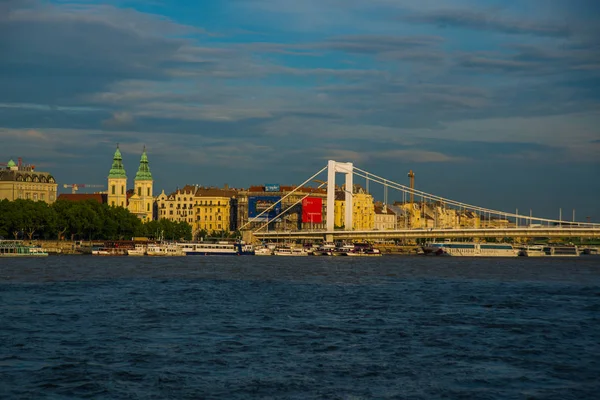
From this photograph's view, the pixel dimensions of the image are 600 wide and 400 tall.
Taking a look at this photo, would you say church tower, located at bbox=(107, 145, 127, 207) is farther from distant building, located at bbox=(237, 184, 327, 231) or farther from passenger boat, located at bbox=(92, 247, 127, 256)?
passenger boat, located at bbox=(92, 247, 127, 256)

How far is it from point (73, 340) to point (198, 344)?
137 inches

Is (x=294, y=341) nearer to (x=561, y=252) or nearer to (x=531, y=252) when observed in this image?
(x=531, y=252)

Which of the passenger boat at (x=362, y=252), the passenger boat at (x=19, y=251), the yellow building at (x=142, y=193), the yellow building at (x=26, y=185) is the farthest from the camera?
the yellow building at (x=142, y=193)

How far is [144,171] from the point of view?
17300cm

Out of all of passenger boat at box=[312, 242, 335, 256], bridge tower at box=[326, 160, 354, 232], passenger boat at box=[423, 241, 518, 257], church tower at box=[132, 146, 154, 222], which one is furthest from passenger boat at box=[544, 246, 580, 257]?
church tower at box=[132, 146, 154, 222]

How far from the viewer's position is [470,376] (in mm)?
22000

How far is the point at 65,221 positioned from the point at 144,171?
212 ft

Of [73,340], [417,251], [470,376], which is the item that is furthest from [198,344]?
[417,251]

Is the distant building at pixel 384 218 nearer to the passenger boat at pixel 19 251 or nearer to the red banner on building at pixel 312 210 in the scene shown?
the red banner on building at pixel 312 210

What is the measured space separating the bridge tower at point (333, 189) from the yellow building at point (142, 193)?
64245 mm

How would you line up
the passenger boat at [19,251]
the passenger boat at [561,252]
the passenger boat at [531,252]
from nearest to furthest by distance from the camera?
the passenger boat at [19,251] < the passenger boat at [531,252] < the passenger boat at [561,252]

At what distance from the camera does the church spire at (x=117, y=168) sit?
17112cm

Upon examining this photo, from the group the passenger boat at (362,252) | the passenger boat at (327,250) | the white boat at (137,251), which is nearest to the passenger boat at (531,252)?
the passenger boat at (362,252)

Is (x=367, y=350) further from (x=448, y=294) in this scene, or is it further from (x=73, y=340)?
(x=448, y=294)
